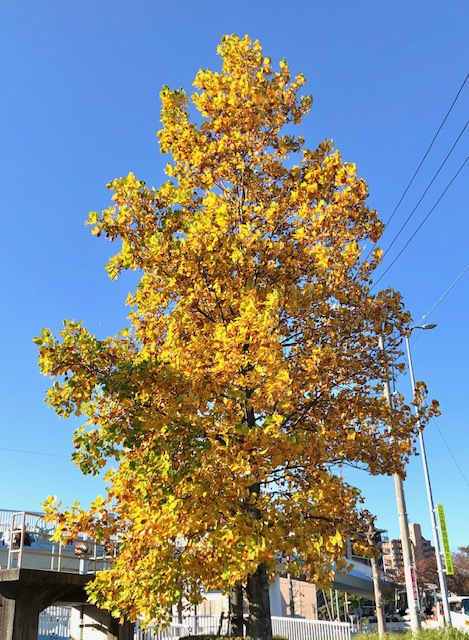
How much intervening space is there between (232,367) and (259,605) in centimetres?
410

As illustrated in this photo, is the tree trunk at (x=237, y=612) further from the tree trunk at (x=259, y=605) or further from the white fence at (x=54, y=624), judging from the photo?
the white fence at (x=54, y=624)

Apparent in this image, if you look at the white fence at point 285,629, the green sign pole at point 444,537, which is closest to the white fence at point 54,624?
the white fence at point 285,629

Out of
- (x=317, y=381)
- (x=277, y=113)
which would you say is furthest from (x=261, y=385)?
(x=277, y=113)

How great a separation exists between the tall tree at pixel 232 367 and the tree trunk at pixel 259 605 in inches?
0.9

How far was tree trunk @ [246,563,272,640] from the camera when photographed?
8.48 meters

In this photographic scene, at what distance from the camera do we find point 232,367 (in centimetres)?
718

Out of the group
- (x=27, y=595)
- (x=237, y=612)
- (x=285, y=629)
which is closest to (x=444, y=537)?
(x=285, y=629)

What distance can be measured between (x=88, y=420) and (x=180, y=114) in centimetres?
616

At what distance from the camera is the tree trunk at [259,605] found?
27.8 ft

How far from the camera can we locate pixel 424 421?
31.7ft

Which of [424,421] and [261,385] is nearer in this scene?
[261,385]

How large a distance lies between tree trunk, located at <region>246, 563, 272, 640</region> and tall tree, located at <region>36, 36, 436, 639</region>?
23 millimetres

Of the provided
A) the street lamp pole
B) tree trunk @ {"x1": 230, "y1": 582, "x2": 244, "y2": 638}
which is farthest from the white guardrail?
tree trunk @ {"x1": 230, "y1": 582, "x2": 244, "y2": 638}

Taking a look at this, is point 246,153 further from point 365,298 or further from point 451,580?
point 451,580
